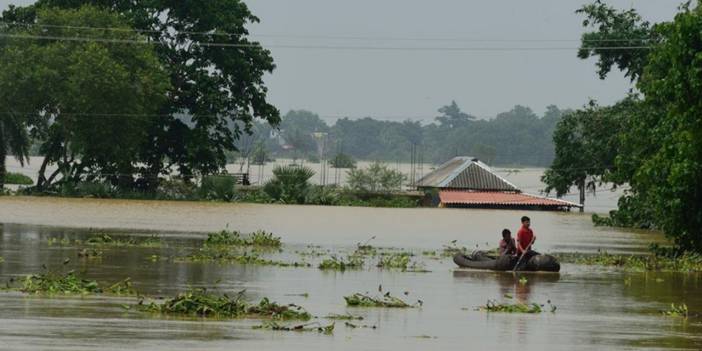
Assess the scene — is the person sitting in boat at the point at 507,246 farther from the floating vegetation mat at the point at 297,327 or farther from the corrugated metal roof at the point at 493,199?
the corrugated metal roof at the point at 493,199

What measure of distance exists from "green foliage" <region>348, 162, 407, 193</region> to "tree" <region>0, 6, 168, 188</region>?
22583 millimetres

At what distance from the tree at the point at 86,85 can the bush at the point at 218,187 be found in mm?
3996

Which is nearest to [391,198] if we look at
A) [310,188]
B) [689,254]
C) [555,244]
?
[310,188]

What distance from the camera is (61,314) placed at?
65.9 feet

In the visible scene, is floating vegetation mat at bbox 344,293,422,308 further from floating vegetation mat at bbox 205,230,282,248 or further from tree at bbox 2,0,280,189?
tree at bbox 2,0,280,189

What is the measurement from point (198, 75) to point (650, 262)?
4885cm

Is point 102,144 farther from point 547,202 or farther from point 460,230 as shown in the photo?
point 547,202

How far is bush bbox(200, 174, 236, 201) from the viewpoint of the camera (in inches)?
3201

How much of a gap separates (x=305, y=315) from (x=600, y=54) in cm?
5534

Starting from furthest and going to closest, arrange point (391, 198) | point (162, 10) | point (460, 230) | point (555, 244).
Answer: point (391, 198)
point (162, 10)
point (460, 230)
point (555, 244)

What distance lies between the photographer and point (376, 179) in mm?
101062

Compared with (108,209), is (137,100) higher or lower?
higher

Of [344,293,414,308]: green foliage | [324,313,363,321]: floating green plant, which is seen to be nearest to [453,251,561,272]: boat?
[344,293,414,308]: green foliage

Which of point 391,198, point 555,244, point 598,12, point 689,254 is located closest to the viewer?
point 689,254
